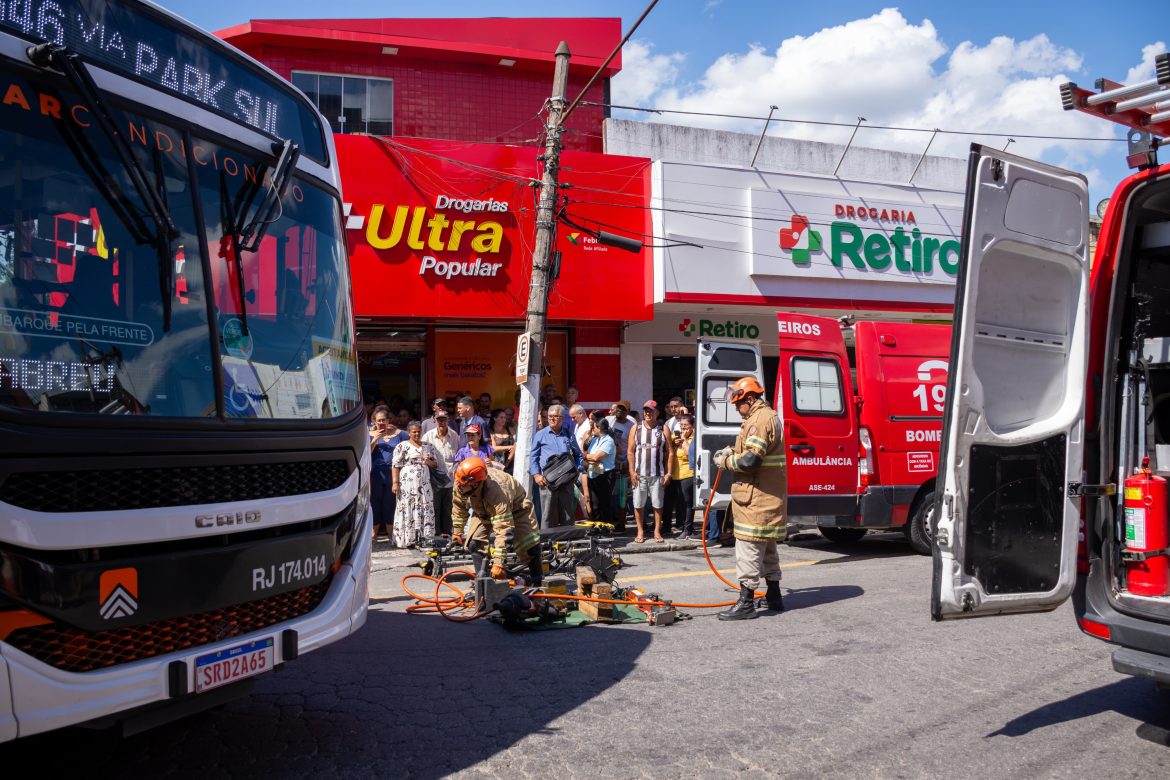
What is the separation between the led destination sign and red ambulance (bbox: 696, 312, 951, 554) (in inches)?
253

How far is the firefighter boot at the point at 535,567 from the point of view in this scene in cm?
762

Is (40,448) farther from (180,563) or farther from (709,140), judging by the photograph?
(709,140)

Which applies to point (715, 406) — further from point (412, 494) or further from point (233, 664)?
point (233, 664)

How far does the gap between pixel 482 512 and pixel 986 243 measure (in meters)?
4.43

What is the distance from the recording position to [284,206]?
4.43 meters

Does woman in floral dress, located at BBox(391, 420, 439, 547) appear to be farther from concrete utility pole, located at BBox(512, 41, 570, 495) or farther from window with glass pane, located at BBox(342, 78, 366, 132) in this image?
window with glass pane, located at BBox(342, 78, 366, 132)

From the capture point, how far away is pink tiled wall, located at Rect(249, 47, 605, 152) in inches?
672

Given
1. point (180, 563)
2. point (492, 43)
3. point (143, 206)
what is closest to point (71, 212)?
point (143, 206)

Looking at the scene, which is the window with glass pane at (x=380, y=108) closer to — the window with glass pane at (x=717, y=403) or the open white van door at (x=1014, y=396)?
the window with glass pane at (x=717, y=403)

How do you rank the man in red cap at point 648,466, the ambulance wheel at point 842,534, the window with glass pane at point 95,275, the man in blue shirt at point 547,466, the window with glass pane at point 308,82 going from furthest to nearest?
the window with glass pane at point 308,82
the man in red cap at point 648,466
the ambulance wheel at point 842,534
the man in blue shirt at point 547,466
the window with glass pane at point 95,275

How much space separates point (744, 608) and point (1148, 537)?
10.7ft

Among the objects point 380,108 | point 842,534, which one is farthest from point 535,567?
point 380,108

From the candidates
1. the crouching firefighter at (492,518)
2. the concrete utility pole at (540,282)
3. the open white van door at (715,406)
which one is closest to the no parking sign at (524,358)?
the concrete utility pole at (540,282)

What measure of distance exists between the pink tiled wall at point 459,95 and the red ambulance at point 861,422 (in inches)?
371
